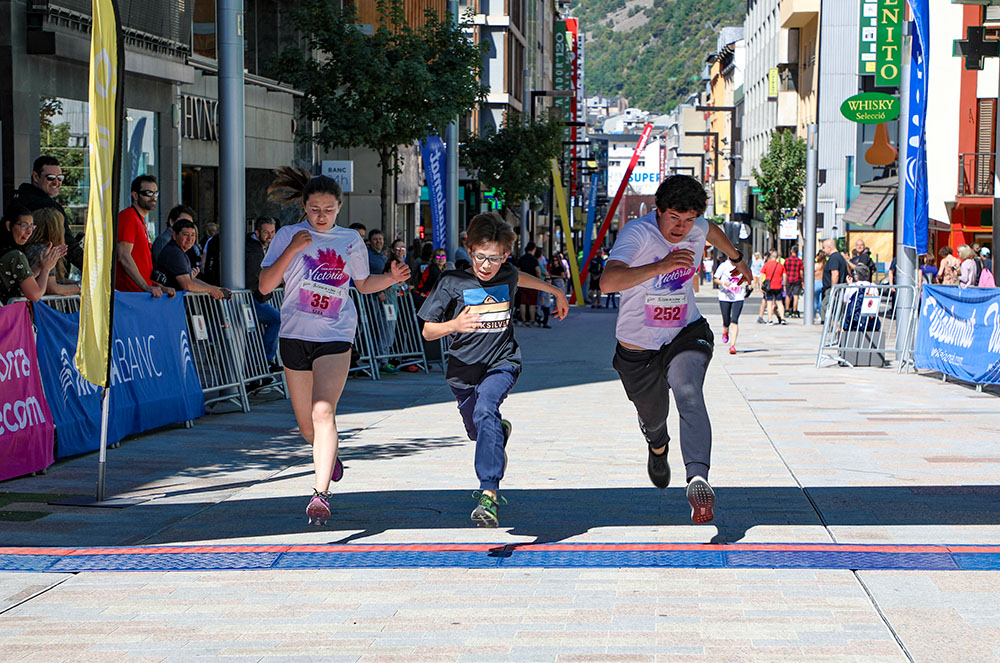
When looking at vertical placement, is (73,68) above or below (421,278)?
above

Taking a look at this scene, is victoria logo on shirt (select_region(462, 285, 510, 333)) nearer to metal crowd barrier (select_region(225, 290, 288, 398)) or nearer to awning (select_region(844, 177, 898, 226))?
metal crowd barrier (select_region(225, 290, 288, 398))

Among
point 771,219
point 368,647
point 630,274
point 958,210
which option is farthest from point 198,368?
point 771,219

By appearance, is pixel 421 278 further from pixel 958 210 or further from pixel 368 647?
pixel 958 210

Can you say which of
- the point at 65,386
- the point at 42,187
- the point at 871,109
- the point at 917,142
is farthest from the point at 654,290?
the point at 871,109

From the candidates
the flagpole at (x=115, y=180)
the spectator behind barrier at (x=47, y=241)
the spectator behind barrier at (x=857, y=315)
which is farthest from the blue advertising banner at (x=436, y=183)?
the flagpole at (x=115, y=180)

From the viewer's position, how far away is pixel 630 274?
6645 millimetres

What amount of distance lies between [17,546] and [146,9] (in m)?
12.8

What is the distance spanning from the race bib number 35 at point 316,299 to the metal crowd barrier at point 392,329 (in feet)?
29.8

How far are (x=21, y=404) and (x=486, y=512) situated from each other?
364 cm

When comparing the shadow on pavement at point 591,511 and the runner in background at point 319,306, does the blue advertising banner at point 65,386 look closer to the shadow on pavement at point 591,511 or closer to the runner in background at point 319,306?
the shadow on pavement at point 591,511

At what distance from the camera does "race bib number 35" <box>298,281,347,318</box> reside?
709 centimetres

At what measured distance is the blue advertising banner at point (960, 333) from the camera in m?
14.8

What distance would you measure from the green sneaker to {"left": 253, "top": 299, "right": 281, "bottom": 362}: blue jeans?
7.18 m

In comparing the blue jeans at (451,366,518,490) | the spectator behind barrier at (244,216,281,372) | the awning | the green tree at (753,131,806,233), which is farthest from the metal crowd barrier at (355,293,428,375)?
the green tree at (753,131,806,233)
